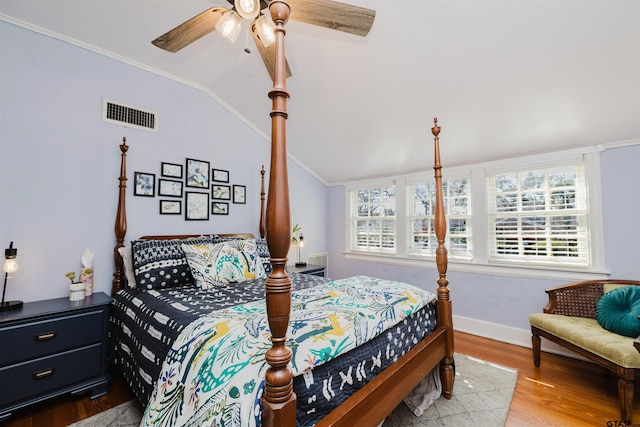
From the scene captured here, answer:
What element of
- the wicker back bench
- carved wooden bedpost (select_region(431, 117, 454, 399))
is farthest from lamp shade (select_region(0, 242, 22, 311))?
the wicker back bench

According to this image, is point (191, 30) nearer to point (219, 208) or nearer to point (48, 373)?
point (219, 208)

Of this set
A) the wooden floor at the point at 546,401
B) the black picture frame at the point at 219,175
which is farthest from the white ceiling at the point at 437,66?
the wooden floor at the point at 546,401

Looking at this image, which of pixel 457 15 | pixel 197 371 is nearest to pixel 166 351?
pixel 197 371

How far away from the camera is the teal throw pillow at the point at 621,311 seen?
6.79ft

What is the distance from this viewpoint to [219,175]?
3.41 metres

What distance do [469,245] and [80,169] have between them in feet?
13.6

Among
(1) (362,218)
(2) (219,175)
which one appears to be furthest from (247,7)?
(1) (362,218)

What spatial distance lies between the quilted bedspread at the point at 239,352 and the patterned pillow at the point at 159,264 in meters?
1.01

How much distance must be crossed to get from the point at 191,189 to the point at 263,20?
81.7 inches

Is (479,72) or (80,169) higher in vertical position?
(479,72)

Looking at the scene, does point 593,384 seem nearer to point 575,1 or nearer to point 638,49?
point 638,49

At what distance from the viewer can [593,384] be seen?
2.26 meters

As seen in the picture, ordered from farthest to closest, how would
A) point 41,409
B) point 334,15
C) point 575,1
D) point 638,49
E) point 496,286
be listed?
point 496,286, point 41,409, point 638,49, point 575,1, point 334,15

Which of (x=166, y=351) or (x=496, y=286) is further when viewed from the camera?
(x=496, y=286)
